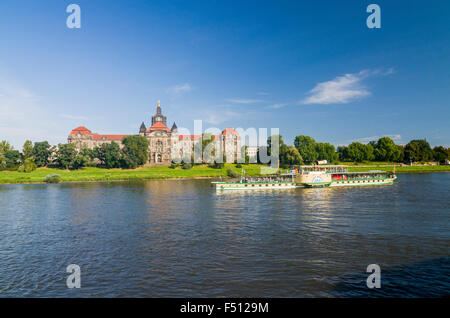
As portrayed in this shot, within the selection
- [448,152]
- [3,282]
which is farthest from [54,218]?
[448,152]

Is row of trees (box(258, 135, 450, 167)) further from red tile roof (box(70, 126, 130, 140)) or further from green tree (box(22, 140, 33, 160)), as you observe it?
green tree (box(22, 140, 33, 160))

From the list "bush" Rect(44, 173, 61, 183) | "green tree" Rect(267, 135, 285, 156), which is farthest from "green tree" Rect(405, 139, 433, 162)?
"bush" Rect(44, 173, 61, 183)

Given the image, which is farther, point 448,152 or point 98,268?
point 448,152

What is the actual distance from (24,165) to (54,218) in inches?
3856

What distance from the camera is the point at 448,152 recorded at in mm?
170000

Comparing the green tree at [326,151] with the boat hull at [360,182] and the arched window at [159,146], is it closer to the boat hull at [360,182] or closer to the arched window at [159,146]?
the boat hull at [360,182]

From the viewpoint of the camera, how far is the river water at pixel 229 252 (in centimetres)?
1670

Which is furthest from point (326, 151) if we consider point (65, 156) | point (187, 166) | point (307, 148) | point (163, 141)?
point (65, 156)

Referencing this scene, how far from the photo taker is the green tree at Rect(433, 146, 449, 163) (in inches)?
6403

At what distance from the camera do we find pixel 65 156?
125500 mm

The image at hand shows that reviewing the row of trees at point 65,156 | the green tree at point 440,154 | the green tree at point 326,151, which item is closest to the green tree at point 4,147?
the row of trees at point 65,156

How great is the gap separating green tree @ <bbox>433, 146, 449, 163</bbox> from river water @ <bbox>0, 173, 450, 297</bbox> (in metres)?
155
